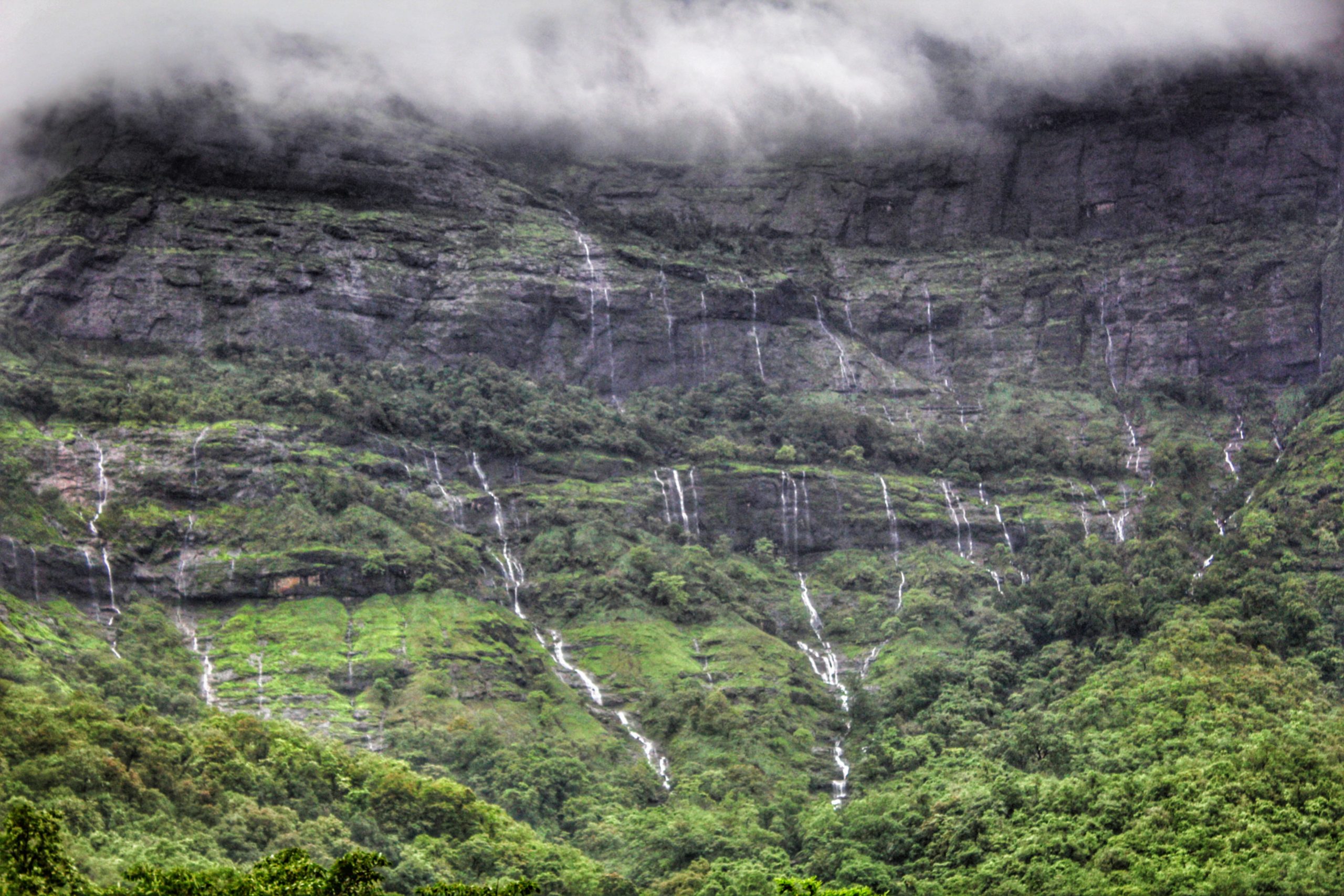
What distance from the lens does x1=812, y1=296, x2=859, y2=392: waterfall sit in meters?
138

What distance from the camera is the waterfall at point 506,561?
107750mm

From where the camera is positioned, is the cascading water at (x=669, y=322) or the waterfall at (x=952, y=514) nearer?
the waterfall at (x=952, y=514)

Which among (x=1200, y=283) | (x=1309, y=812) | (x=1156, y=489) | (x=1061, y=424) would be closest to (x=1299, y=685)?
(x=1309, y=812)

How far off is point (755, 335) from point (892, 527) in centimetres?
3000

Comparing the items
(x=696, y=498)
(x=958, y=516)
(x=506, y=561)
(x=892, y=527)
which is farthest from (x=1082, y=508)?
(x=506, y=561)

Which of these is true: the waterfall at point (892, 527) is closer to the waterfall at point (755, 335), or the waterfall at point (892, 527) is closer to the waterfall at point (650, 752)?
the waterfall at point (755, 335)

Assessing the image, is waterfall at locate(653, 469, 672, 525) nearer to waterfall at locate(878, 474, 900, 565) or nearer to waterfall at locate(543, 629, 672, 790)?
waterfall at locate(878, 474, 900, 565)

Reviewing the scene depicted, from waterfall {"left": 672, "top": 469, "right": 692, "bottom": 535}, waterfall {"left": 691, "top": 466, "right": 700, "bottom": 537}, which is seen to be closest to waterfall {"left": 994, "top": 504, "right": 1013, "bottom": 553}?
waterfall {"left": 691, "top": 466, "right": 700, "bottom": 537}

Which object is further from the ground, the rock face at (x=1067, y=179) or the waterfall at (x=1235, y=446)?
the rock face at (x=1067, y=179)

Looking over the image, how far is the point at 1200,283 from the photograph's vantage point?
140 metres

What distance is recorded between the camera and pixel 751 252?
14925 centimetres

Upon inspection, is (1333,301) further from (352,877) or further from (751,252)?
(352,877)

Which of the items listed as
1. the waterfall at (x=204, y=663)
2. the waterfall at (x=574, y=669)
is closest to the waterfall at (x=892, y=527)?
the waterfall at (x=574, y=669)

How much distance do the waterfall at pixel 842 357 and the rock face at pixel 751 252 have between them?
30cm
